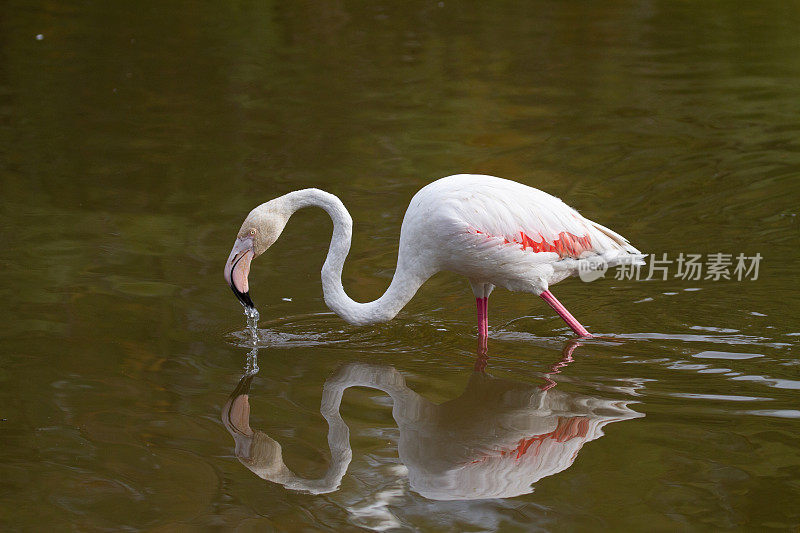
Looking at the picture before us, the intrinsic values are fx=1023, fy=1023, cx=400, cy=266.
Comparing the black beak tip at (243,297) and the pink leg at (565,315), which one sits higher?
the black beak tip at (243,297)

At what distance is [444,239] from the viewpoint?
580 centimetres

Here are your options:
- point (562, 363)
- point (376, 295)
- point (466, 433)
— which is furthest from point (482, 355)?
point (376, 295)

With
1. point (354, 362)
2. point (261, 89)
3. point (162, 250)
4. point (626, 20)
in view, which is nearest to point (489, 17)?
point (626, 20)

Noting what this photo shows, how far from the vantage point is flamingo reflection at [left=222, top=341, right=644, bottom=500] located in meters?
4.56

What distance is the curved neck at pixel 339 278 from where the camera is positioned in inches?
230

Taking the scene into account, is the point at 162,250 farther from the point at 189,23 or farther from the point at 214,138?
the point at 189,23

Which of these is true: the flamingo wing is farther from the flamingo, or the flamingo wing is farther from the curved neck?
the curved neck

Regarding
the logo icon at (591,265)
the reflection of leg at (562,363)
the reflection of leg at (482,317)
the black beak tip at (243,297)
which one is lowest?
the reflection of leg at (562,363)

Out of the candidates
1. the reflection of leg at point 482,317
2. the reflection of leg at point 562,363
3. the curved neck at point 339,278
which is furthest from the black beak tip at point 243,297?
the reflection of leg at point 562,363

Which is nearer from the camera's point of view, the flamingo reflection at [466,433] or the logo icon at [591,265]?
the flamingo reflection at [466,433]

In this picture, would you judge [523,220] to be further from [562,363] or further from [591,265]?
[562,363]

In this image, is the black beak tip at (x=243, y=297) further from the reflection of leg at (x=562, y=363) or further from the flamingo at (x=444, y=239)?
the reflection of leg at (x=562, y=363)

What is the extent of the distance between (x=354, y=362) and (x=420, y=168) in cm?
405

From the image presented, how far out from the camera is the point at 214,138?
10.9 meters
